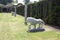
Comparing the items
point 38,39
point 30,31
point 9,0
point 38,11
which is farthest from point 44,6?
point 9,0

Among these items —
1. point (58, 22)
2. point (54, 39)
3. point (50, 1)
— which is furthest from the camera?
point (50, 1)

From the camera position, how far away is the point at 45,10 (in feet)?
56.1

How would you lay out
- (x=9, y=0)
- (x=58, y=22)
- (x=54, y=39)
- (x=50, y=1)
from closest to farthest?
(x=54, y=39) < (x=58, y=22) < (x=50, y=1) < (x=9, y=0)

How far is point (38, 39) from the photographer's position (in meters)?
8.83

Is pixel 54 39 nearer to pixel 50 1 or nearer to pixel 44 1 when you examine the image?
pixel 50 1

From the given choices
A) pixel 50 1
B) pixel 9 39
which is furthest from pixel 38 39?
pixel 50 1

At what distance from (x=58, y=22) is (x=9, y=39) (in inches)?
236

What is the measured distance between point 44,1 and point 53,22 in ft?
11.0

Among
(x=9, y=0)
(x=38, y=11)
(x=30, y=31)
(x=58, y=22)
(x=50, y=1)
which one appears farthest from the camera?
(x=9, y=0)

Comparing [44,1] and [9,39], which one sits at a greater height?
[44,1]

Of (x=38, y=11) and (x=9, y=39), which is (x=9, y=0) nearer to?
(x=38, y=11)

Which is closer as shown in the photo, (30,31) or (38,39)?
(38,39)

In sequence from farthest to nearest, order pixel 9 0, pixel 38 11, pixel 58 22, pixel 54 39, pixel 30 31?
pixel 9 0 → pixel 38 11 → pixel 58 22 → pixel 30 31 → pixel 54 39

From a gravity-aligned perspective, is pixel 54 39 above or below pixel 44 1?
below
